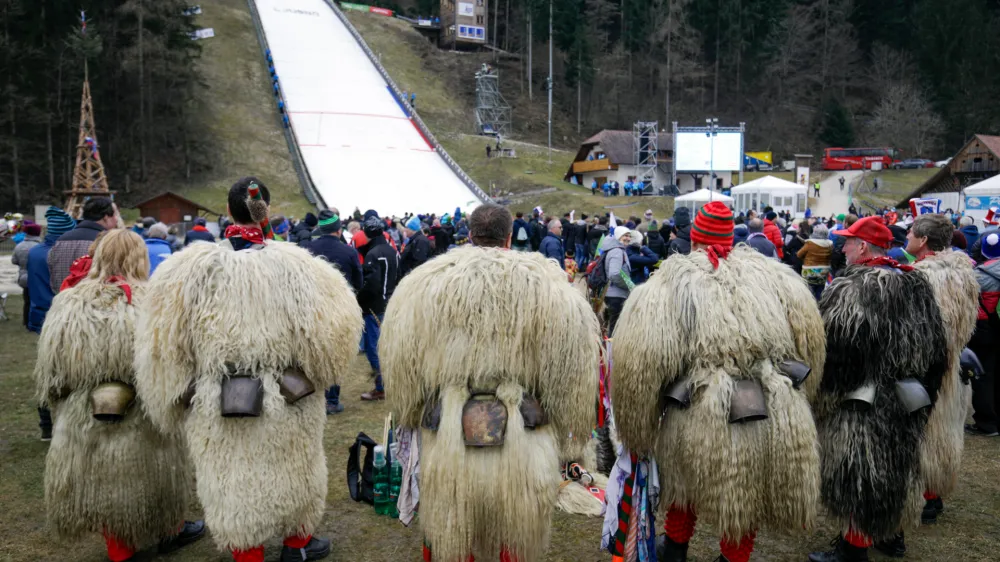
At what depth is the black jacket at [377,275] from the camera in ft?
24.6

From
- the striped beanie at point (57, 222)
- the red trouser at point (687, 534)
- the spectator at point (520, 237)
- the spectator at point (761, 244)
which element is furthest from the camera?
the spectator at point (520, 237)

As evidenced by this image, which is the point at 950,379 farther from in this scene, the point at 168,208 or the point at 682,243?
the point at 168,208

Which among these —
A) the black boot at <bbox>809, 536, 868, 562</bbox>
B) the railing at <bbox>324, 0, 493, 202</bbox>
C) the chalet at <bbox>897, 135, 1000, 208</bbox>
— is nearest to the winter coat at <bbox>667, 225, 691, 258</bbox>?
the black boot at <bbox>809, 536, 868, 562</bbox>

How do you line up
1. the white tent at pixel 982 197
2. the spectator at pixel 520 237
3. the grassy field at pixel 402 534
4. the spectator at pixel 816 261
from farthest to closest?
the white tent at pixel 982 197 < the spectator at pixel 520 237 < the spectator at pixel 816 261 < the grassy field at pixel 402 534

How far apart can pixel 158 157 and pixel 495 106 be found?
2263cm

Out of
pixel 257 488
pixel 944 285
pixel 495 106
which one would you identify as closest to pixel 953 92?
pixel 495 106

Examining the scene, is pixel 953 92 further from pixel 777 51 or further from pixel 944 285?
pixel 944 285

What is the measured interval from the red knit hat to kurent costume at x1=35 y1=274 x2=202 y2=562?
10.3 ft

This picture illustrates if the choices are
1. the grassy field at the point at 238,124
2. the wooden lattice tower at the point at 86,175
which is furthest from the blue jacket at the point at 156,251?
the grassy field at the point at 238,124

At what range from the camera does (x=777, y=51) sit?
60.8 meters

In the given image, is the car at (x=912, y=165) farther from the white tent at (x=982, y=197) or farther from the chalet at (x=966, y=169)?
the white tent at (x=982, y=197)

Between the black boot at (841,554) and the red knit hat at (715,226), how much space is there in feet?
6.06

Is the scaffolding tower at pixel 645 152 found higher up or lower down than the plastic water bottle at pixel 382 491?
higher up

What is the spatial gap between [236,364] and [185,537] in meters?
1.74
